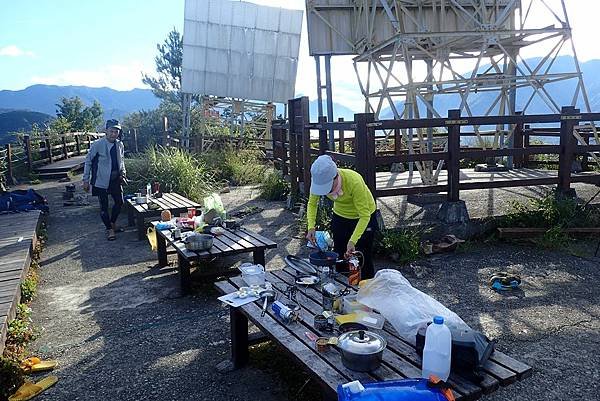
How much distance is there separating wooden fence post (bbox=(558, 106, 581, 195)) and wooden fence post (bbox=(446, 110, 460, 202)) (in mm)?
1828

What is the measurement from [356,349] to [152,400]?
1804 mm

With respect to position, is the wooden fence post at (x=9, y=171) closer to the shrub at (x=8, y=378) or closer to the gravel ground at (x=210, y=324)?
the gravel ground at (x=210, y=324)

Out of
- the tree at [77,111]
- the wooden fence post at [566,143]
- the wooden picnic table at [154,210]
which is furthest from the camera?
the tree at [77,111]

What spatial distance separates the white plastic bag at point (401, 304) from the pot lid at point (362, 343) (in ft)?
1.13

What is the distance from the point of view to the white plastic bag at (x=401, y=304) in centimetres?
290

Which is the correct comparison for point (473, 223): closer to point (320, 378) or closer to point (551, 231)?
point (551, 231)

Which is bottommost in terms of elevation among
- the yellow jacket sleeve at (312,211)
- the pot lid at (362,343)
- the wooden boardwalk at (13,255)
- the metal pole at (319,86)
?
the wooden boardwalk at (13,255)

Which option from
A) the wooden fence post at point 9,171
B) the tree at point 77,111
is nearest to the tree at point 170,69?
the tree at point 77,111

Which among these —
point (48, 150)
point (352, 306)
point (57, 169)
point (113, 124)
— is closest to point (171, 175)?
point (113, 124)

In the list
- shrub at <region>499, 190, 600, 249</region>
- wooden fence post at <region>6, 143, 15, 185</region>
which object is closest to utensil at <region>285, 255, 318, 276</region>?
shrub at <region>499, 190, 600, 249</region>

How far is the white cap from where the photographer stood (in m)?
3.97

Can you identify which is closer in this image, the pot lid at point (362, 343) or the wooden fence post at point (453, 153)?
the pot lid at point (362, 343)

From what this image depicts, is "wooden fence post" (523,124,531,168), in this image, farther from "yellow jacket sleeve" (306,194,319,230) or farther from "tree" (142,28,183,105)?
"tree" (142,28,183,105)

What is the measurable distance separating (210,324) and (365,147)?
347cm
